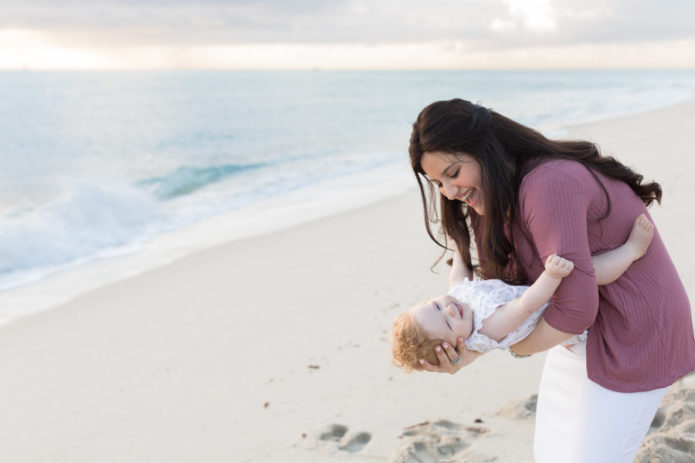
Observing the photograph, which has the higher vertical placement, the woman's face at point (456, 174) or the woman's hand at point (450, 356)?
the woman's face at point (456, 174)

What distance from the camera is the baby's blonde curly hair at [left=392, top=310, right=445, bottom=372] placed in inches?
110

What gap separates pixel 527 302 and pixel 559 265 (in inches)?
11.8

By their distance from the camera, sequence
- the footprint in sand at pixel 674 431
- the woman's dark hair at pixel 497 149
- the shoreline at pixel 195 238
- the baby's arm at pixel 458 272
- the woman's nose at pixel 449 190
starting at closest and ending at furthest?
the woman's dark hair at pixel 497 149 < the woman's nose at pixel 449 190 < the baby's arm at pixel 458 272 < the footprint in sand at pixel 674 431 < the shoreline at pixel 195 238

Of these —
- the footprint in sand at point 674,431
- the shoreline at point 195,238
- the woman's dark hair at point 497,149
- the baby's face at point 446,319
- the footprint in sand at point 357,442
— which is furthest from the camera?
the shoreline at point 195,238

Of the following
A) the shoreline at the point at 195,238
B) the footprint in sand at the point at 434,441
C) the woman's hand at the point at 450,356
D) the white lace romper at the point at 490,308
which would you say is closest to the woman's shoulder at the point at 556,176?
the white lace romper at the point at 490,308

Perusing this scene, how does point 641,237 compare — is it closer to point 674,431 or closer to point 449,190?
point 449,190

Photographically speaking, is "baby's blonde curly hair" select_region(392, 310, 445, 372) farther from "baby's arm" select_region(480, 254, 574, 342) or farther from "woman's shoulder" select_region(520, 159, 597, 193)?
"woman's shoulder" select_region(520, 159, 597, 193)

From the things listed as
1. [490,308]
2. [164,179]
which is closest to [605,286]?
[490,308]

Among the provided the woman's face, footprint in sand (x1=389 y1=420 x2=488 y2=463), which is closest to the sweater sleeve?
the woman's face

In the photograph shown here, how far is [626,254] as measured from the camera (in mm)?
A: 2248

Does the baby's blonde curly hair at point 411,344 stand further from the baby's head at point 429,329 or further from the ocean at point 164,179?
the ocean at point 164,179

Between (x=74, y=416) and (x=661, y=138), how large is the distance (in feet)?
46.4

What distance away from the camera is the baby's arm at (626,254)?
7.36ft

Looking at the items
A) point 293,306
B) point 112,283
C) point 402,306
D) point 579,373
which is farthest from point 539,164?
point 112,283
